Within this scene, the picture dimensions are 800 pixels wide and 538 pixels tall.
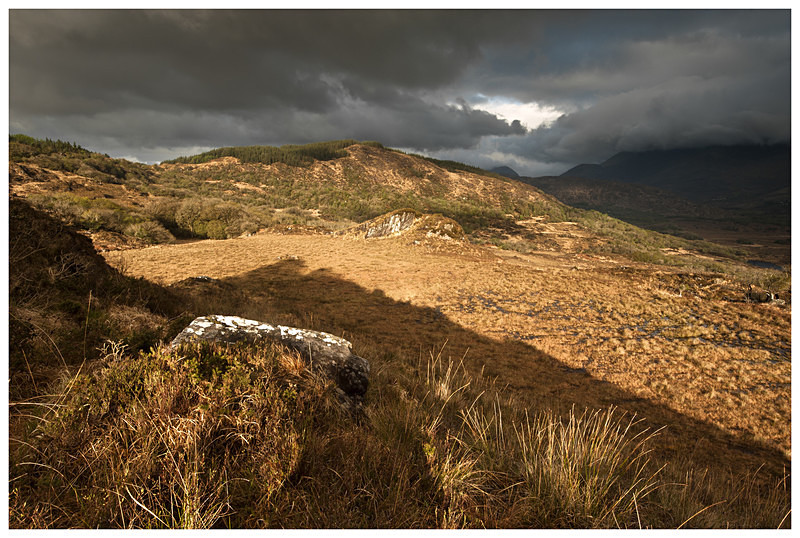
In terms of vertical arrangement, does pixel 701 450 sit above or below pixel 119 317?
below

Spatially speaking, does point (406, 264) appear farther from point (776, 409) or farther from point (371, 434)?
point (371, 434)

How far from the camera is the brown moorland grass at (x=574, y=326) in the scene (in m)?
5.57

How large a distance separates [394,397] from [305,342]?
45.6 inches

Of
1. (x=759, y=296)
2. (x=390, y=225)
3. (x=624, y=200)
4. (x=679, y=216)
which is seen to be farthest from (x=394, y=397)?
(x=624, y=200)

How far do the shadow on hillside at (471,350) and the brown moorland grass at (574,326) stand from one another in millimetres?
36

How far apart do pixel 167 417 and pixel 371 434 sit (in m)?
1.29

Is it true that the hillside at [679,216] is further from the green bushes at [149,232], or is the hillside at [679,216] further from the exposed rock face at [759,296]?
the green bushes at [149,232]

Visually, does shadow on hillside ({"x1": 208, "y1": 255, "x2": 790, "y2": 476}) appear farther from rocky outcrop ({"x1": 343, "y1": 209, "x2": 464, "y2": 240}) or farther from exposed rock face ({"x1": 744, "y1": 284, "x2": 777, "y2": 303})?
rocky outcrop ({"x1": 343, "y1": 209, "x2": 464, "y2": 240})

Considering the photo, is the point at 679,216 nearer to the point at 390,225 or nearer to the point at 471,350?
the point at 390,225

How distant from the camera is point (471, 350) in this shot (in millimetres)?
7660

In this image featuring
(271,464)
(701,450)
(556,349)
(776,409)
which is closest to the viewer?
(271,464)

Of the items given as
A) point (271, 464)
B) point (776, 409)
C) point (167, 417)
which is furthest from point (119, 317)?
point (776, 409)

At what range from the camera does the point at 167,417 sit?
1820 millimetres

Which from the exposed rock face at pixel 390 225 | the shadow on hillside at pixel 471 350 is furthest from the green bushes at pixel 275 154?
the shadow on hillside at pixel 471 350
